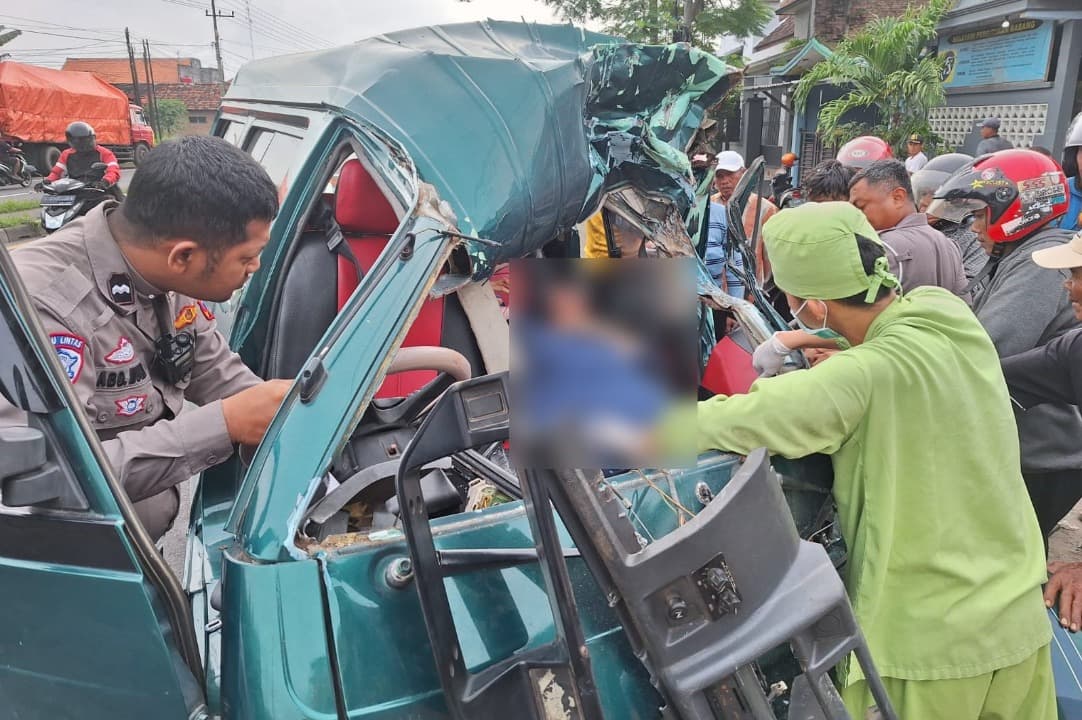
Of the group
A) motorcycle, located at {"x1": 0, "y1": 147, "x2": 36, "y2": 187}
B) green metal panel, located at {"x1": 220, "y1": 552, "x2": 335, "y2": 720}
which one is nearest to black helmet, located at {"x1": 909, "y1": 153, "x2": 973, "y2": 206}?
green metal panel, located at {"x1": 220, "y1": 552, "x2": 335, "y2": 720}

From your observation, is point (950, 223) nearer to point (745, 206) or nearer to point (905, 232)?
point (905, 232)

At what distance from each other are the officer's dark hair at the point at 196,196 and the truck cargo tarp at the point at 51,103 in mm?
13523

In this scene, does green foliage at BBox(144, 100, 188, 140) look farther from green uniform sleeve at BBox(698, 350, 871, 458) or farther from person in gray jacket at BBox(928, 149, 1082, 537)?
green uniform sleeve at BBox(698, 350, 871, 458)

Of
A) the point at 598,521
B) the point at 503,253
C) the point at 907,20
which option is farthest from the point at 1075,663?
the point at 907,20

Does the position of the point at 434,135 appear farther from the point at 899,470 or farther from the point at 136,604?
the point at 899,470

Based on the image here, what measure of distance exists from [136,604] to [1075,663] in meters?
1.92

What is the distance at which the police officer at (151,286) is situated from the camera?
149 cm

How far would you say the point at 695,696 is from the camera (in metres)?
1.03

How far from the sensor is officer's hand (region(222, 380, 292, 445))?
152cm

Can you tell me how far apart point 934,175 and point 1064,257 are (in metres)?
2.08

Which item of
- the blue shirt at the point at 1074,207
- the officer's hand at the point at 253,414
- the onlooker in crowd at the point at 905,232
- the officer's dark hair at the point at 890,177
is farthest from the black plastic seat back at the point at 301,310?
the blue shirt at the point at 1074,207

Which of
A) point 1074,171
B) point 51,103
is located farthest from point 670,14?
point 1074,171

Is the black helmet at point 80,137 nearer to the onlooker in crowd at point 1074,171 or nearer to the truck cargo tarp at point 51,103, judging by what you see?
the truck cargo tarp at point 51,103

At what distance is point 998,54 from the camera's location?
36.1 ft
